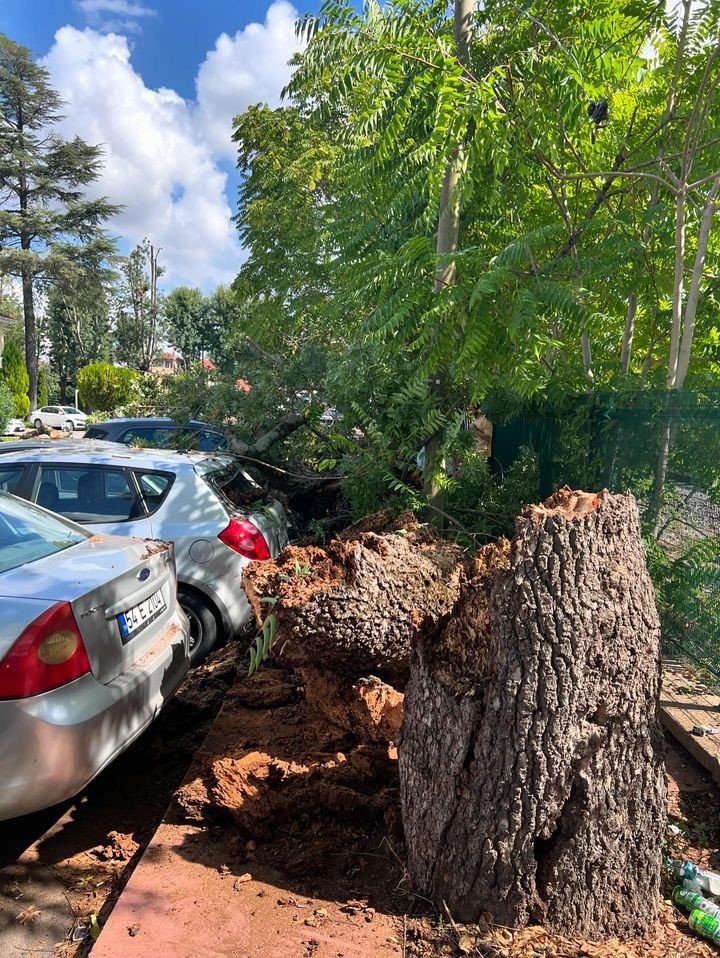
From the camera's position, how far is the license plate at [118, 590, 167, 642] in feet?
11.0

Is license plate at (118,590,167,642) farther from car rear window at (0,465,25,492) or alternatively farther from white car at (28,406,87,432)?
white car at (28,406,87,432)

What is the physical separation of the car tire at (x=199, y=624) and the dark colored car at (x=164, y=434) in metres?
2.81

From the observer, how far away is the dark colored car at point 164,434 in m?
8.18

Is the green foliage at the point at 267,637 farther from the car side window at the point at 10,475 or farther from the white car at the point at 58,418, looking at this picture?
the white car at the point at 58,418

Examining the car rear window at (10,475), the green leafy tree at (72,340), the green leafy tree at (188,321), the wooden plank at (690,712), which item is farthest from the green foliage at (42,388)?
the wooden plank at (690,712)

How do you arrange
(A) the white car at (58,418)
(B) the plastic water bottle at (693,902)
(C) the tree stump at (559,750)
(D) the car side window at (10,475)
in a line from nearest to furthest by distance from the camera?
(C) the tree stump at (559,750)
(B) the plastic water bottle at (693,902)
(D) the car side window at (10,475)
(A) the white car at (58,418)

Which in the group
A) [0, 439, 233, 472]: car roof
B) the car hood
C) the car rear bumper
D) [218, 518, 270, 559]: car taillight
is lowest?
the car rear bumper

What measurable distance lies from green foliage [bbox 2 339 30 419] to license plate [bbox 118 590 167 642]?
1597 inches

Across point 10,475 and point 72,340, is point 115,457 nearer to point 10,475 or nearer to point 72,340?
point 10,475

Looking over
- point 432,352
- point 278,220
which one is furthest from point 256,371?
point 278,220

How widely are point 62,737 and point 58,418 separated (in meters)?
41.0

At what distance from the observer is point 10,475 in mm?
5414

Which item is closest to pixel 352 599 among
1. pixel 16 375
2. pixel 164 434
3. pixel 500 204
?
pixel 500 204

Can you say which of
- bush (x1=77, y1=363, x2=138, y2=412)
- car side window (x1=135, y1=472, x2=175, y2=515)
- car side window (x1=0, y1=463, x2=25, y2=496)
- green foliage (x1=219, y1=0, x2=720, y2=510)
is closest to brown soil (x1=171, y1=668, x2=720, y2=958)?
car side window (x1=135, y1=472, x2=175, y2=515)
